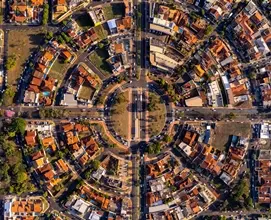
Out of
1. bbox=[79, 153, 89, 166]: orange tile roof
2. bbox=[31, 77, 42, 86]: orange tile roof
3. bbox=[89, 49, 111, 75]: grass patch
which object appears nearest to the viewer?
A: bbox=[31, 77, 42, 86]: orange tile roof

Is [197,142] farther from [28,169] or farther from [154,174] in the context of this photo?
[28,169]

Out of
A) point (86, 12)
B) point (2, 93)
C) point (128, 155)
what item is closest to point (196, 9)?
point (86, 12)

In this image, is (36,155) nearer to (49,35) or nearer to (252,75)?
(49,35)

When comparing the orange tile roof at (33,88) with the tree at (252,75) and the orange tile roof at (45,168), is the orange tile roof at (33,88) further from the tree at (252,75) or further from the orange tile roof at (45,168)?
the tree at (252,75)

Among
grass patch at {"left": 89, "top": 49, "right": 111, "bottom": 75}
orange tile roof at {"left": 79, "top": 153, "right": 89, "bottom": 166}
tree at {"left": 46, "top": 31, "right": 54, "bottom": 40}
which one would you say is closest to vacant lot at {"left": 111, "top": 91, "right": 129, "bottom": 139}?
grass patch at {"left": 89, "top": 49, "right": 111, "bottom": 75}

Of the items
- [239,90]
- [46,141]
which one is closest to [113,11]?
[46,141]

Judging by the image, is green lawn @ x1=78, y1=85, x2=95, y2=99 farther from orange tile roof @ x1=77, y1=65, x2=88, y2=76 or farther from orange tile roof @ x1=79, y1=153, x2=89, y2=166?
orange tile roof @ x1=79, y1=153, x2=89, y2=166

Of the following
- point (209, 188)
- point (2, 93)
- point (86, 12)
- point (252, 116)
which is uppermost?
point (86, 12)
